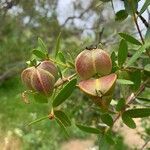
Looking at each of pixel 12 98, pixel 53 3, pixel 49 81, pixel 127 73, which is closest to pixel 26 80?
pixel 49 81

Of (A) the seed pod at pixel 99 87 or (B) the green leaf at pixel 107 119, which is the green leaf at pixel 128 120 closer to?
(B) the green leaf at pixel 107 119

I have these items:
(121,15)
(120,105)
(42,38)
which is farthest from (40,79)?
(42,38)

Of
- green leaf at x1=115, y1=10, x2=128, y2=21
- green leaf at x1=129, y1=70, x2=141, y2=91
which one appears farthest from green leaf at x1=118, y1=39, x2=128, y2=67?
green leaf at x1=115, y1=10, x2=128, y2=21

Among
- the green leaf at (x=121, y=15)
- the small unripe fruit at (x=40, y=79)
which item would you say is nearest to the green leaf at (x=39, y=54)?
the small unripe fruit at (x=40, y=79)

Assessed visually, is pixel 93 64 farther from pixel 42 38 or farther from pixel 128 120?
pixel 42 38

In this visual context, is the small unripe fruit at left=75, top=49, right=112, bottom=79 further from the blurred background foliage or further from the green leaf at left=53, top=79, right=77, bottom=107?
the blurred background foliage
